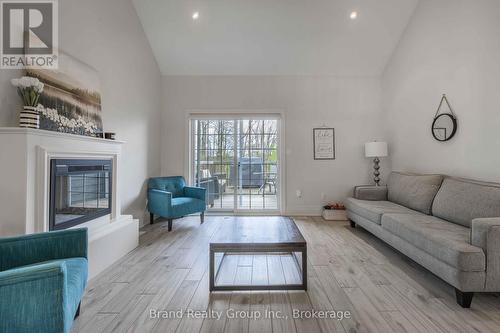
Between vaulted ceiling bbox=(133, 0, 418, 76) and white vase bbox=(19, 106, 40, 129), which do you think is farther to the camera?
vaulted ceiling bbox=(133, 0, 418, 76)

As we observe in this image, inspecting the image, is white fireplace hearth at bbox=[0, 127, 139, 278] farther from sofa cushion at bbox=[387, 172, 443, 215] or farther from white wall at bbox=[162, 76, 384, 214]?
sofa cushion at bbox=[387, 172, 443, 215]

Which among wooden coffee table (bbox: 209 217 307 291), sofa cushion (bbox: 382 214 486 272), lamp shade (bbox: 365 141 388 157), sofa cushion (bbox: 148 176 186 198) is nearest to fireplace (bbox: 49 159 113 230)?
sofa cushion (bbox: 148 176 186 198)

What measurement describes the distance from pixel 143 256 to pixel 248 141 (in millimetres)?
2893

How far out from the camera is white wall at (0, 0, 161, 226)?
2.47 m

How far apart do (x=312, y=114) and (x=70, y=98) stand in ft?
12.8

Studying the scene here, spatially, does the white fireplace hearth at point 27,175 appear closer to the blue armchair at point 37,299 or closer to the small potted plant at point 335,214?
the blue armchair at point 37,299

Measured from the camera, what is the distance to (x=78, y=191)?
2.42 m

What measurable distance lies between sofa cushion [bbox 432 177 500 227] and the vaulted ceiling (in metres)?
2.75

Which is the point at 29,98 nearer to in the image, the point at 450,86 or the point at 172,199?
the point at 172,199

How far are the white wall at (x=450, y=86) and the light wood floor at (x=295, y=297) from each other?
1.57 metres

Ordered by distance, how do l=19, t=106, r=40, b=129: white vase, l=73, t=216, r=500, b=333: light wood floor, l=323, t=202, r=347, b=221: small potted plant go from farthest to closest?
l=323, t=202, r=347, b=221: small potted plant, l=19, t=106, r=40, b=129: white vase, l=73, t=216, r=500, b=333: light wood floor

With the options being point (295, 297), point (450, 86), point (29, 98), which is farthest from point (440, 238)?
point (29, 98)

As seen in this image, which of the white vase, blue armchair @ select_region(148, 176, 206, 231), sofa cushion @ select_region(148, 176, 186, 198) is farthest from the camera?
sofa cushion @ select_region(148, 176, 186, 198)

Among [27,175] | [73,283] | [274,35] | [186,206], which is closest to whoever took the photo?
[73,283]
